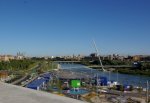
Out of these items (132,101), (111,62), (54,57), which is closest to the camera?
(132,101)

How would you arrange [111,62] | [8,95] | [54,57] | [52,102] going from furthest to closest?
1. [54,57]
2. [111,62]
3. [8,95]
4. [52,102]

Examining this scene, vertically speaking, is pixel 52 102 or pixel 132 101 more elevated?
pixel 52 102

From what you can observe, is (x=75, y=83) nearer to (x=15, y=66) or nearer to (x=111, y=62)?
(x=15, y=66)

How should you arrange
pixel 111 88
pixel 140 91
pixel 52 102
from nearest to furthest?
pixel 52 102 < pixel 140 91 < pixel 111 88

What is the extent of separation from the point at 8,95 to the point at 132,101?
932 centimetres

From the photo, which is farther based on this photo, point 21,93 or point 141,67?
point 141,67

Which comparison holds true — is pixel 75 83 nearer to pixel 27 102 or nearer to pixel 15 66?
pixel 27 102

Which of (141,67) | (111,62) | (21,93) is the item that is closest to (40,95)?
(21,93)

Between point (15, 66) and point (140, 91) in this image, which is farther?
point (15, 66)

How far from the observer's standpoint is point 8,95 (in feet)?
2.48

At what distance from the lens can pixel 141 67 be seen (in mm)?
32156

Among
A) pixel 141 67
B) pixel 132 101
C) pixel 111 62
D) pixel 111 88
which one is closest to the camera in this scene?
pixel 132 101

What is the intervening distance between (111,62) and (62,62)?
645 inches

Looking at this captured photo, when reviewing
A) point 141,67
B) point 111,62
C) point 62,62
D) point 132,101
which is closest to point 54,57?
point 62,62
